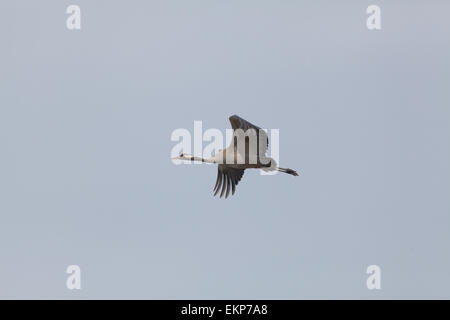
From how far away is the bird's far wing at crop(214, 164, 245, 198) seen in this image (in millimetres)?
40812

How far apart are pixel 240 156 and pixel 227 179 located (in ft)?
7.87

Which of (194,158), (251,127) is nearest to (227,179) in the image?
(194,158)

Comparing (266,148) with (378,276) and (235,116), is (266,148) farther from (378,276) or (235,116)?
(378,276)

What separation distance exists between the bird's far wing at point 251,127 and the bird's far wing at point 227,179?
277 cm

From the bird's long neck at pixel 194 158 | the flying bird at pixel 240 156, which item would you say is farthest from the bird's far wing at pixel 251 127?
the bird's long neck at pixel 194 158

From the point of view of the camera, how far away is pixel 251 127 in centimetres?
3744

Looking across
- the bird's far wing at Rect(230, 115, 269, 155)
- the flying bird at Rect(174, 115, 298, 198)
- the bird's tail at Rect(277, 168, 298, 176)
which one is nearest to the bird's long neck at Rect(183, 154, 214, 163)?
the flying bird at Rect(174, 115, 298, 198)

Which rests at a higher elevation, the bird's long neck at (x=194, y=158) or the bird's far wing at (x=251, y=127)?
the bird's far wing at (x=251, y=127)

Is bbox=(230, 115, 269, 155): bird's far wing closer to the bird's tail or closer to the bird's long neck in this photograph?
the bird's tail

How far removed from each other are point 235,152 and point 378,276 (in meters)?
5.46

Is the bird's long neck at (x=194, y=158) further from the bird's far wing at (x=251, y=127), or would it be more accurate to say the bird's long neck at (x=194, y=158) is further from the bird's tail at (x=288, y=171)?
the bird's tail at (x=288, y=171)

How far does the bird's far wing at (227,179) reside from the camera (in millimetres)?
40812

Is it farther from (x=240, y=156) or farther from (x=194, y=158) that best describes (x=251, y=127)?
(x=194, y=158)

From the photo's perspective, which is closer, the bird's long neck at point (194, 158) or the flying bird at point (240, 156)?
the flying bird at point (240, 156)
